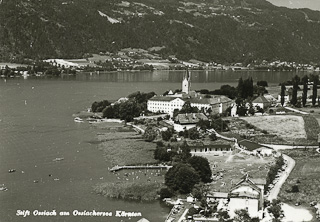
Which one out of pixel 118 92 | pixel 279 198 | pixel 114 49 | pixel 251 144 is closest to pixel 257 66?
pixel 114 49

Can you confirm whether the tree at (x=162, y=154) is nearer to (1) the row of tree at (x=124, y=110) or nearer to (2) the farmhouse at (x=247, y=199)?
(2) the farmhouse at (x=247, y=199)

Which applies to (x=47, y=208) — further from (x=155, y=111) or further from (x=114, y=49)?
(x=114, y=49)

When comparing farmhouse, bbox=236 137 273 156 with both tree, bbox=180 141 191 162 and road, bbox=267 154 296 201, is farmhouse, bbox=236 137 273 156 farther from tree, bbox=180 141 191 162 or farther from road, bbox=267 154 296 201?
tree, bbox=180 141 191 162

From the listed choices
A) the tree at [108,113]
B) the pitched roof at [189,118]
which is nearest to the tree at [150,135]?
the pitched roof at [189,118]

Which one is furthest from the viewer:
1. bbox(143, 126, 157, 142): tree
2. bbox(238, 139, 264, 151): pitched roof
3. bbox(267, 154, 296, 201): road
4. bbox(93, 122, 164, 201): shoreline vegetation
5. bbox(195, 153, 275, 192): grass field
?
bbox(143, 126, 157, 142): tree

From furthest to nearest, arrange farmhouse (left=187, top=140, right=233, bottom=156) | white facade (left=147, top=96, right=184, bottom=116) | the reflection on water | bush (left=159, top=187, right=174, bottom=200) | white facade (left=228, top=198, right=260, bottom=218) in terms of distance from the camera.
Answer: the reflection on water, white facade (left=147, top=96, right=184, bottom=116), farmhouse (left=187, top=140, right=233, bottom=156), bush (left=159, top=187, right=174, bottom=200), white facade (left=228, top=198, right=260, bottom=218)

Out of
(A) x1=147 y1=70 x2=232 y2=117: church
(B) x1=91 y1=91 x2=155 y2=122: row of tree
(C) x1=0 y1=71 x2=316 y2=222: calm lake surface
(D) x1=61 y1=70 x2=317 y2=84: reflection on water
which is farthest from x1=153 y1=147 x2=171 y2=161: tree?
(D) x1=61 y1=70 x2=317 y2=84: reflection on water
